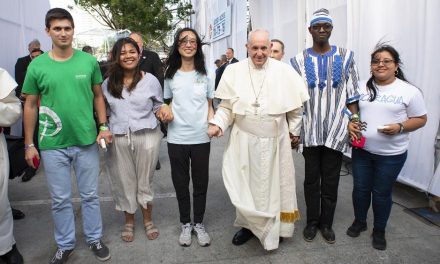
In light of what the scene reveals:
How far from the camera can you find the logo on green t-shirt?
2553 millimetres

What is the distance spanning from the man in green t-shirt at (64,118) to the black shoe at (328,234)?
1899mm

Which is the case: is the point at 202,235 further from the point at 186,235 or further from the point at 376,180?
the point at 376,180

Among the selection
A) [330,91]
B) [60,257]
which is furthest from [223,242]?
[330,91]

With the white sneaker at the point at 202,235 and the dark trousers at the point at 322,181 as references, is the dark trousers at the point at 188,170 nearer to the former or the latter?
the white sneaker at the point at 202,235

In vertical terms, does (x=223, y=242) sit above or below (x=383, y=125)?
below

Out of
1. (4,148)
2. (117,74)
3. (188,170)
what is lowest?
(188,170)

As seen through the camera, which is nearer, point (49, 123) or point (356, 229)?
point (49, 123)

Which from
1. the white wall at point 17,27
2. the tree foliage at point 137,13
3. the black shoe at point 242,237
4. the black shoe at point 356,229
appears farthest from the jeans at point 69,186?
the tree foliage at point 137,13

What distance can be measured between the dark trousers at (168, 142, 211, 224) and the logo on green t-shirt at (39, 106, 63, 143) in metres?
0.87

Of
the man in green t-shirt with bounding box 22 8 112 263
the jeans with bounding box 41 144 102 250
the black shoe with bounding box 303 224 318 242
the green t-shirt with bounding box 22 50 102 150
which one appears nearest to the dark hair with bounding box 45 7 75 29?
the man in green t-shirt with bounding box 22 8 112 263

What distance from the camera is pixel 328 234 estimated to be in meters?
3.12

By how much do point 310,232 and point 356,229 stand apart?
0.44 metres

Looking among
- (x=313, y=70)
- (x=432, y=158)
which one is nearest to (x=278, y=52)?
(x=313, y=70)

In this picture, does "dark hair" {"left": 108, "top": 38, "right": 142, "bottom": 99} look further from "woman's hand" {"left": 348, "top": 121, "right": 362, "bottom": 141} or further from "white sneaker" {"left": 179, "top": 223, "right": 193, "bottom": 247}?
"woman's hand" {"left": 348, "top": 121, "right": 362, "bottom": 141}
